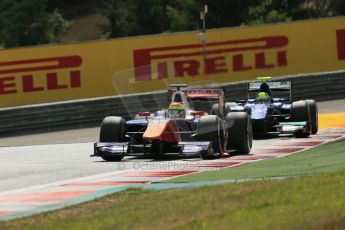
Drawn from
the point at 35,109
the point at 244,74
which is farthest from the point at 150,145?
the point at 244,74

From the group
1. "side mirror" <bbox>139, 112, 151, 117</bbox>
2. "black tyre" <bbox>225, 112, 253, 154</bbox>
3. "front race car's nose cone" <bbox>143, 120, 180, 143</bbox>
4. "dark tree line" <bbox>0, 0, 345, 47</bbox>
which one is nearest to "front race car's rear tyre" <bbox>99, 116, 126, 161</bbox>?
"side mirror" <bbox>139, 112, 151, 117</bbox>

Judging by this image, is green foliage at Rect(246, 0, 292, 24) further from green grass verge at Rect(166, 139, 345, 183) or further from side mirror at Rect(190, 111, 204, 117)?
green grass verge at Rect(166, 139, 345, 183)

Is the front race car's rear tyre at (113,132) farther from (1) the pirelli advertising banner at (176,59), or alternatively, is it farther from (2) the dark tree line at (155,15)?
(2) the dark tree line at (155,15)

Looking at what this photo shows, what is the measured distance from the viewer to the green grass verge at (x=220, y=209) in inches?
312

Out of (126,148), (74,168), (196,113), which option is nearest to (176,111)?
(196,113)

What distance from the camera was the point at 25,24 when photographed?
202 ft

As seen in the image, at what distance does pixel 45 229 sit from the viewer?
9.01 meters

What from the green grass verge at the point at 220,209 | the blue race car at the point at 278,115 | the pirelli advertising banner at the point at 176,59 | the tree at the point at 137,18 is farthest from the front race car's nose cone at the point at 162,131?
the tree at the point at 137,18

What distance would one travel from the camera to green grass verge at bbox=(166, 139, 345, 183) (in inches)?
493

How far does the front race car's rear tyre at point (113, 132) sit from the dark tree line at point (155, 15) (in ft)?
128

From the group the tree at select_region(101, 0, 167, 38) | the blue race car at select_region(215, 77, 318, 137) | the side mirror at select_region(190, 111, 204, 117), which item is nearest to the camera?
the side mirror at select_region(190, 111, 204, 117)

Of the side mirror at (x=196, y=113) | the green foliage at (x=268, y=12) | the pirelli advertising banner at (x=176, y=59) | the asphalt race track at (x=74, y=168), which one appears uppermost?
the green foliage at (x=268, y=12)

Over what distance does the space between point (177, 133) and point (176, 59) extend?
17152mm

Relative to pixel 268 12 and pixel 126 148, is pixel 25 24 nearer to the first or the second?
pixel 268 12
